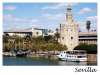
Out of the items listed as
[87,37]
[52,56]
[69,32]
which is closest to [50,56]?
[52,56]

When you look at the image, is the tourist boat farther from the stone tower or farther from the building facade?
the building facade

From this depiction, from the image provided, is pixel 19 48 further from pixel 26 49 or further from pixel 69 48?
A: pixel 69 48

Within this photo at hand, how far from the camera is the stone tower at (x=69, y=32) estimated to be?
21.0m

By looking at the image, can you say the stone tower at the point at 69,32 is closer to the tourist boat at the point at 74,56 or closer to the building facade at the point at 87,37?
the building facade at the point at 87,37

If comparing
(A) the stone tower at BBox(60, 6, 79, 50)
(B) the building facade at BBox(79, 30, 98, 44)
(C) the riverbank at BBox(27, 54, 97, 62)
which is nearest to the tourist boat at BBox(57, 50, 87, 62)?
(C) the riverbank at BBox(27, 54, 97, 62)

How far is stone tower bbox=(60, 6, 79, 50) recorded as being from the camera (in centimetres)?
2105

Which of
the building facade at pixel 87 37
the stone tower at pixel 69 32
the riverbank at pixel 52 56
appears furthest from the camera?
the building facade at pixel 87 37

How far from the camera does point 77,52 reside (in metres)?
18.7

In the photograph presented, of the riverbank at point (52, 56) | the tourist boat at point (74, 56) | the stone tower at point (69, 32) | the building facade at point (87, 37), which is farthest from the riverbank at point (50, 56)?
the building facade at point (87, 37)

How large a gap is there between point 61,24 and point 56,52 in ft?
6.02

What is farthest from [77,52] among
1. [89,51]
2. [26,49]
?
[26,49]

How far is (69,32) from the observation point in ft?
69.2

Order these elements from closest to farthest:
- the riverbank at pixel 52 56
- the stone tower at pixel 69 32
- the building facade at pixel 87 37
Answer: the riverbank at pixel 52 56 < the stone tower at pixel 69 32 < the building facade at pixel 87 37
